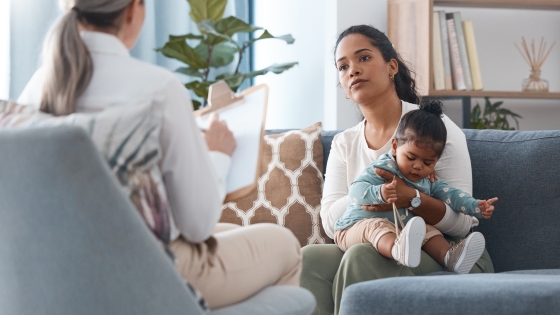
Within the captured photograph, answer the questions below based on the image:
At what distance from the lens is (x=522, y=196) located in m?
1.97

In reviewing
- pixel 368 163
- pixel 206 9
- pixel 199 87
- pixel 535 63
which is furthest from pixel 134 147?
pixel 535 63

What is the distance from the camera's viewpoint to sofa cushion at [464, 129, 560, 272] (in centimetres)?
193

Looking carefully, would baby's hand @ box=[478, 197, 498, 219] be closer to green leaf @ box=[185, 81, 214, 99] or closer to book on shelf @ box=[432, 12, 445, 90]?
book on shelf @ box=[432, 12, 445, 90]

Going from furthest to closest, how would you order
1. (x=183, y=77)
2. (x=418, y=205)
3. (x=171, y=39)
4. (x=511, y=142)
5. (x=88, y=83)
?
1. (x=183, y=77)
2. (x=171, y=39)
3. (x=511, y=142)
4. (x=418, y=205)
5. (x=88, y=83)

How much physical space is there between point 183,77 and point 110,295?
7.86ft

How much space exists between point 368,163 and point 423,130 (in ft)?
0.94

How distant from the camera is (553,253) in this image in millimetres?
1916

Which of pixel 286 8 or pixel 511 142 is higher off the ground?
pixel 286 8

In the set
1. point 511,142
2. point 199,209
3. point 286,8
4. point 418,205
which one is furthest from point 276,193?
point 286,8

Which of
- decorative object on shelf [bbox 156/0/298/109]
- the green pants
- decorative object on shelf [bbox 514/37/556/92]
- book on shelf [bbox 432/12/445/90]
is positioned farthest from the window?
decorative object on shelf [bbox 514/37/556/92]

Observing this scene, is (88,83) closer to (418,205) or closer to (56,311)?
(56,311)

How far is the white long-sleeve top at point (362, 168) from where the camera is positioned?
6.18ft

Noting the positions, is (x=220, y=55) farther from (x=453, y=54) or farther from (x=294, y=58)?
(x=453, y=54)

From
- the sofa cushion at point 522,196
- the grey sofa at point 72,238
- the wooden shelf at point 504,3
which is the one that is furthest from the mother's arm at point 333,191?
the wooden shelf at point 504,3
